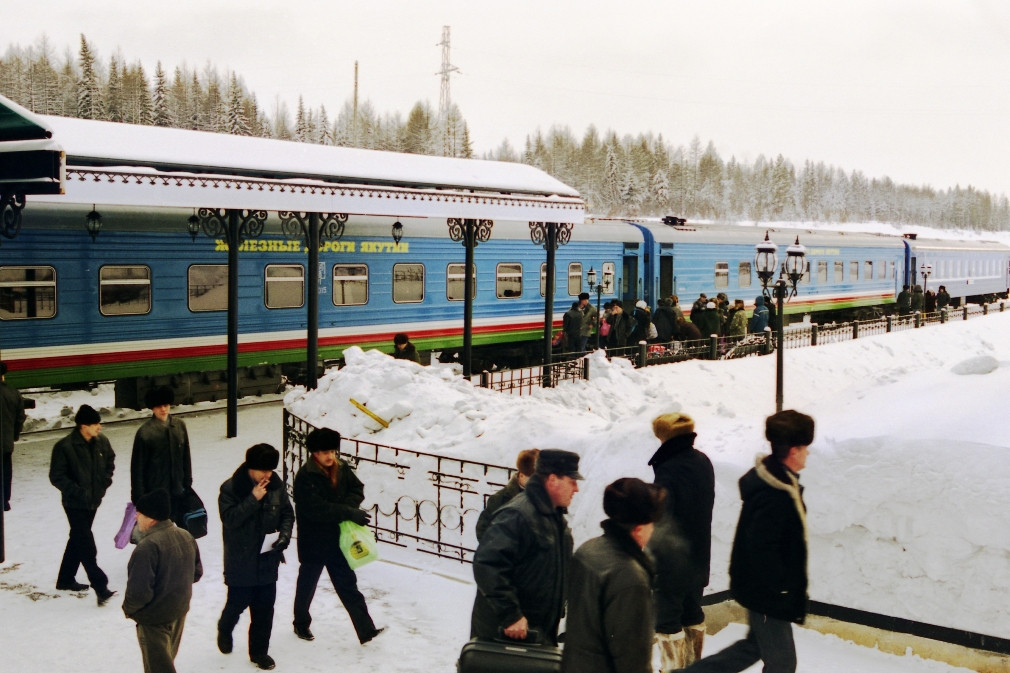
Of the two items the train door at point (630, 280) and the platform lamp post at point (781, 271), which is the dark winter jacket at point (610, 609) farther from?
the train door at point (630, 280)

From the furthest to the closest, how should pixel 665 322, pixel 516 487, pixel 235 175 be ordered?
pixel 665 322 < pixel 235 175 < pixel 516 487

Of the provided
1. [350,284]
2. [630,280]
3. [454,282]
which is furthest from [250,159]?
[630,280]

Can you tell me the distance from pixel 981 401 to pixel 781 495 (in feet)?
12.5

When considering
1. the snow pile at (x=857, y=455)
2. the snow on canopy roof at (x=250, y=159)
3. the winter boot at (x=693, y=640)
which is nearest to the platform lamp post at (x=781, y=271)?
the snow on canopy roof at (x=250, y=159)

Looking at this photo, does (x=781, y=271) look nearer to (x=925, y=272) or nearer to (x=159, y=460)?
(x=159, y=460)

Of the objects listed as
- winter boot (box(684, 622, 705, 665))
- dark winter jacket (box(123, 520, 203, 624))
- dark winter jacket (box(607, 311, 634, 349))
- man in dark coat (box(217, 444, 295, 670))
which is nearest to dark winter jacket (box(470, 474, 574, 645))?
winter boot (box(684, 622, 705, 665))

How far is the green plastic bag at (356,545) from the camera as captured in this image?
6.95 meters

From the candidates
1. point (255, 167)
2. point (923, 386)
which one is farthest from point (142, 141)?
point (923, 386)

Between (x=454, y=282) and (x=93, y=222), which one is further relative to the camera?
(x=454, y=282)

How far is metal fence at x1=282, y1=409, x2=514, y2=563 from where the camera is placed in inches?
381

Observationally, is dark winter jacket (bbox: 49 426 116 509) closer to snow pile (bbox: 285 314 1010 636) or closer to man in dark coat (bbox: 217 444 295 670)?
man in dark coat (bbox: 217 444 295 670)

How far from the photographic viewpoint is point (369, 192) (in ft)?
47.2

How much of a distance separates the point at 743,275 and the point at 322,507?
25027 mm

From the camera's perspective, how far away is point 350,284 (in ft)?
60.6
